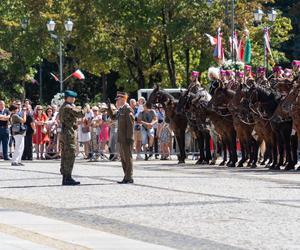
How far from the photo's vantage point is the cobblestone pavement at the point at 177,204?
51.2 feet

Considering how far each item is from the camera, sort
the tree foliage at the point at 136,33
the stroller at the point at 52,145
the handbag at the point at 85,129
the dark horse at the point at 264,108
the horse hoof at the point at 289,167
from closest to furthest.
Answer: the horse hoof at the point at 289,167, the dark horse at the point at 264,108, the handbag at the point at 85,129, the stroller at the point at 52,145, the tree foliage at the point at 136,33

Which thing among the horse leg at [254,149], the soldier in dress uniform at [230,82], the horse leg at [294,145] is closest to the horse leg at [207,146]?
the soldier in dress uniform at [230,82]

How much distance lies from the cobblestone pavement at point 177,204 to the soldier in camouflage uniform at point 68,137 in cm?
34

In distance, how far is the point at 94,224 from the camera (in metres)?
17.2

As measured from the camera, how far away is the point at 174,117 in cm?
3700

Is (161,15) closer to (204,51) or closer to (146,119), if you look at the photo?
(204,51)

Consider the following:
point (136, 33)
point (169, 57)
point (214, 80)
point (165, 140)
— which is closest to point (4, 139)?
point (165, 140)

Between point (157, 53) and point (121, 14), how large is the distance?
3.60 m

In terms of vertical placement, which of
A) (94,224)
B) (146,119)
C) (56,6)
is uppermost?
(56,6)

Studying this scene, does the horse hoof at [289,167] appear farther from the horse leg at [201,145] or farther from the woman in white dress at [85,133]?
the woman in white dress at [85,133]

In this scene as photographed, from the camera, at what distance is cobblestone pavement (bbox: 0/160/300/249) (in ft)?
51.2

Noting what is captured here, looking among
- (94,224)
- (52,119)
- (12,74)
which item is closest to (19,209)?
(94,224)

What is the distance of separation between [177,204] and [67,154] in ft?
19.6

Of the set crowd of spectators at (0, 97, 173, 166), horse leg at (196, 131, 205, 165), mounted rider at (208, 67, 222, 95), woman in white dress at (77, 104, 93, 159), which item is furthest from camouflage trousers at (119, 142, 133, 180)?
woman in white dress at (77, 104, 93, 159)
